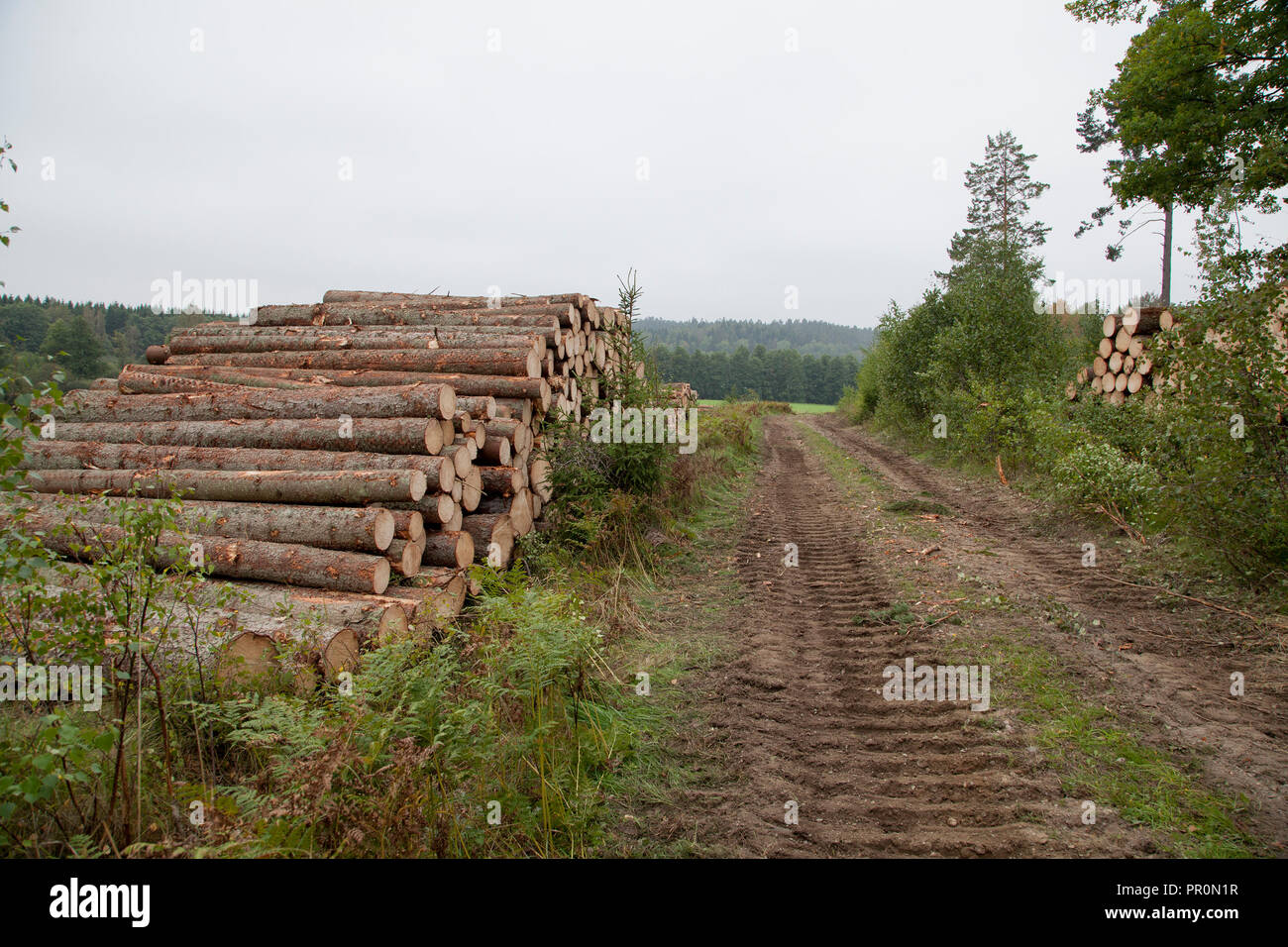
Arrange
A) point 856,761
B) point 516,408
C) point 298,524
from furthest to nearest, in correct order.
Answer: point 516,408 < point 298,524 < point 856,761

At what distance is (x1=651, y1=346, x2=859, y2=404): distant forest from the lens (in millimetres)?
77875

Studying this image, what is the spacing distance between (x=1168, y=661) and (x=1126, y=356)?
10.3 m

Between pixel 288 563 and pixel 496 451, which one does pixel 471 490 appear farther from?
pixel 288 563

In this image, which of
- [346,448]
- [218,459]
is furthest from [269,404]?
[346,448]

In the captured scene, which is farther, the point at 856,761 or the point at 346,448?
the point at 346,448

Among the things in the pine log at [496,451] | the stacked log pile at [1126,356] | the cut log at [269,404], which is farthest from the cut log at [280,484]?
the stacked log pile at [1126,356]

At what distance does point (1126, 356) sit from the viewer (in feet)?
41.9

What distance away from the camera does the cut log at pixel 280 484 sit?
20.6 ft

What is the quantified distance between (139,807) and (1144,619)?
733cm

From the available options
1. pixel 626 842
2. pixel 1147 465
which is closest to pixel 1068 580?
pixel 1147 465

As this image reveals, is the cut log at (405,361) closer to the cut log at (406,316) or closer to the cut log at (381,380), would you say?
the cut log at (381,380)

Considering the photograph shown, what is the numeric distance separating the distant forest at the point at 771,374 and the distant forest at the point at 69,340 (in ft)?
180

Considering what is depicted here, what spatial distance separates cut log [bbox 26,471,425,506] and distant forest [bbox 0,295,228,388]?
1256 mm

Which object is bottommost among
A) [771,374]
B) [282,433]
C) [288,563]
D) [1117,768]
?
[1117,768]
